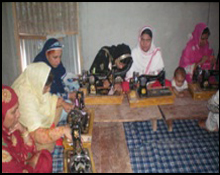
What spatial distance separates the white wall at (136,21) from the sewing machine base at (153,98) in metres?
1.85

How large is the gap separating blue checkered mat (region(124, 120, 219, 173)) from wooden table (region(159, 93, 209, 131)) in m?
0.26

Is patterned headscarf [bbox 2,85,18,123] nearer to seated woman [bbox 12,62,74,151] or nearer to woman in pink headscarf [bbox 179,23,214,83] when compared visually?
seated woman [bbox 12,62,74,151]

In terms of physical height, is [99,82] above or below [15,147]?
above

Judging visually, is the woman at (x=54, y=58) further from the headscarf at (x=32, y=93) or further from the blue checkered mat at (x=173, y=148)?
the blue checkered mat at (x=173, y=148)

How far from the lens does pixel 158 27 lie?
16.0ft

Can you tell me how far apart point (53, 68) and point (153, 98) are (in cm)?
192

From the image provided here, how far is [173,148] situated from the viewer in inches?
122


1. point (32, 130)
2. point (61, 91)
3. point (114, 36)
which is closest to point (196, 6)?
point (114, 36)

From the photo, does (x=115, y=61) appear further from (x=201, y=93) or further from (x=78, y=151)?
Result: (x=78, y=151)

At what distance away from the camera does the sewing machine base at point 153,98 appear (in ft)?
10.9

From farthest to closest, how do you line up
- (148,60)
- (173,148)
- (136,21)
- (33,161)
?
(136,21) < (148,60) < (173,148) < (33,161)

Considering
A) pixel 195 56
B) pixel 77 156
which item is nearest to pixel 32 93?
pixel 77 156

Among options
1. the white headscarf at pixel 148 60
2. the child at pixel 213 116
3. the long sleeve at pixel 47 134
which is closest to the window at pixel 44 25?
the white headscarf at pixel 148 60

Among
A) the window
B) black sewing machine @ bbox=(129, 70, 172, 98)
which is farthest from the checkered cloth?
the window
